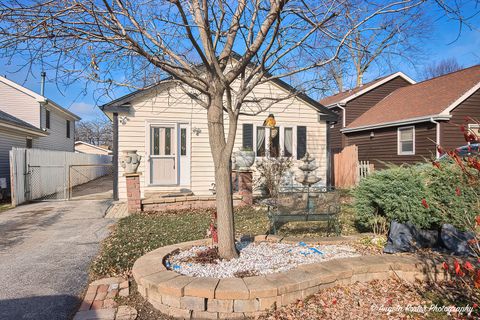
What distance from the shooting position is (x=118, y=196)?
30.6 ft

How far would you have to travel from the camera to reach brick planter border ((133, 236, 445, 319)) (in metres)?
2.48

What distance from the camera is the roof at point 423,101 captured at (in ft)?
40.2

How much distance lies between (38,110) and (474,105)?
68.2 ft

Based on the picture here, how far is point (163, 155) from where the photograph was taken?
977 cm

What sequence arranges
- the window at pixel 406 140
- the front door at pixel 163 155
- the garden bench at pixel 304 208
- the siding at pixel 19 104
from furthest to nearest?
the siding at pixel 19 104 < the window at pixel 406 140 < the front door at pixel 163 155 < the garden bench at pixel 304 208

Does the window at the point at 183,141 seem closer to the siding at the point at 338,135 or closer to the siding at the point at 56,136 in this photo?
the siding at the point at 56,136

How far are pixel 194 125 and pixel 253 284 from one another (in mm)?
8017

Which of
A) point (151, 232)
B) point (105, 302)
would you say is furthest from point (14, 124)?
point (105, 302)

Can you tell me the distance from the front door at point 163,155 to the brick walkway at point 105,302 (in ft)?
21.2

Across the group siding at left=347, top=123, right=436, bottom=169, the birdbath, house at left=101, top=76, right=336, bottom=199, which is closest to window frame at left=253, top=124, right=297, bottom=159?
house at left=101, top=76, right=336, bottom=199

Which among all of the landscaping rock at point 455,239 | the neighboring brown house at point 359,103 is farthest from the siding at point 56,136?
the landscaping rock at point 455,239

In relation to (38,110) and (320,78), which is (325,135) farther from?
(38,110)

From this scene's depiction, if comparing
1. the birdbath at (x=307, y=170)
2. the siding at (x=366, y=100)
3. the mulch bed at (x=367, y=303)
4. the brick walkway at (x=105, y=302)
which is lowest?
the brick walkway at (x=105, y=302)

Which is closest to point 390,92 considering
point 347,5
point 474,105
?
point 474,105
